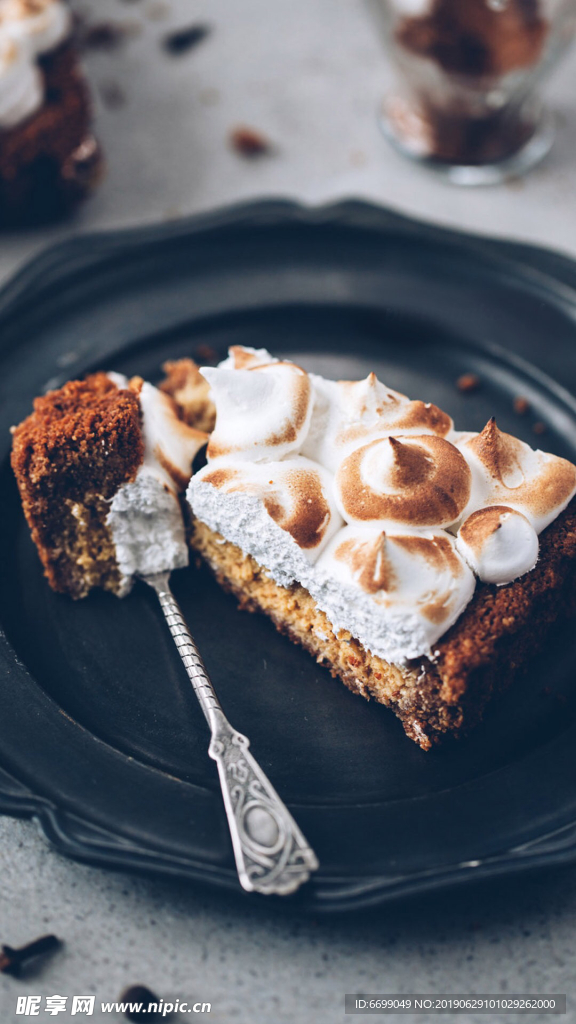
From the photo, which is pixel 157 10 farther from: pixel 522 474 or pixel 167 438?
pixel 522 474

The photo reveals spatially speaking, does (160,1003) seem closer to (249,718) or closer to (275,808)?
(275,808)

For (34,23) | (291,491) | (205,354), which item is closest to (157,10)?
(34,23)

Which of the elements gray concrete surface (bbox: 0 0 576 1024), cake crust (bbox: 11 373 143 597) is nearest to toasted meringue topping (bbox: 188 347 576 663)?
cake crust (bbox: 11 373 143 597)

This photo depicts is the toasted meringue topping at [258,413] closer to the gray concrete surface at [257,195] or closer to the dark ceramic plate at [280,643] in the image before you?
the dark ceramic plate at [280,643]

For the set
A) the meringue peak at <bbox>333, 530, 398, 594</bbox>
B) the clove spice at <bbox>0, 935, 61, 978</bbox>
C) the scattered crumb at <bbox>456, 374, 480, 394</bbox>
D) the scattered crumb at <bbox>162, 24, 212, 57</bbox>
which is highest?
the scattered crumb at <bbox>162, 24, 212, 57</bbox>

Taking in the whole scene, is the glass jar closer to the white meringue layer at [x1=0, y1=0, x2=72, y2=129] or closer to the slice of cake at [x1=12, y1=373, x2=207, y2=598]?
the white meringue layer at [x1=0, y1=0, x2=72, y2=129]

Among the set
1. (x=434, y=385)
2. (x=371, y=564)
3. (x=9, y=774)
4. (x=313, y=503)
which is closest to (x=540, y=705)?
(x=371, y=564)
